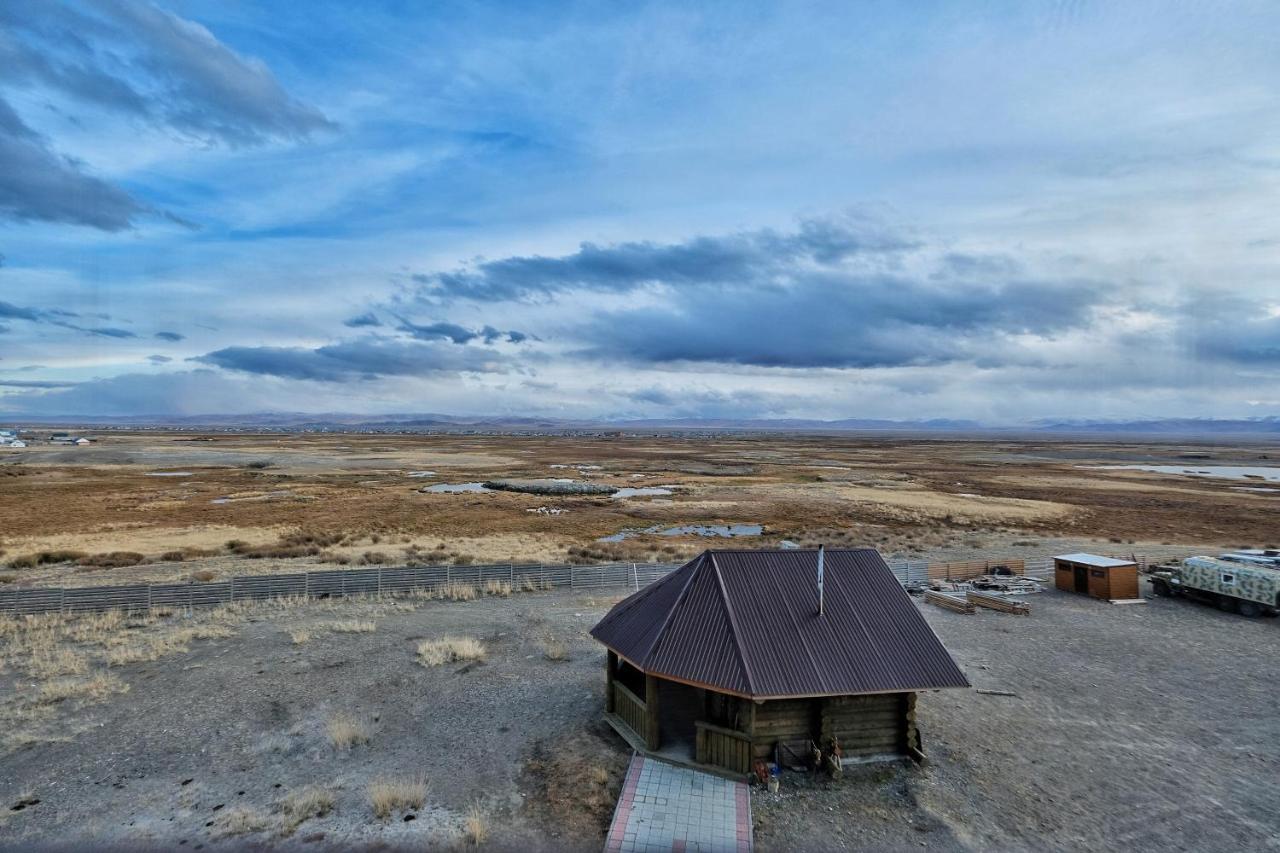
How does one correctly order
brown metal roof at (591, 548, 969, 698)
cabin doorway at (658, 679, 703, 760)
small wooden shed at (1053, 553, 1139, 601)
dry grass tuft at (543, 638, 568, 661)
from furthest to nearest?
small wooden shed at (1053, 553, 1139, 601), dry grass tuft at (543, 638, 568, 661), cabin doorway at (658, 679, 703, 760), brown metal roof at (591, 548, 969, 698)

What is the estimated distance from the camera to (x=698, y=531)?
46.3m

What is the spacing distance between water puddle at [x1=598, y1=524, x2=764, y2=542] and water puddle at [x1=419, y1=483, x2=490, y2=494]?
87.8 feet

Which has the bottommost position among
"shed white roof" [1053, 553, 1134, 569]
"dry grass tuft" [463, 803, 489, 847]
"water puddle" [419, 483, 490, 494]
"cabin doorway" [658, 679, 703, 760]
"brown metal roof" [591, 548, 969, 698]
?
"dry grass tuft" [463, 803, 489, 847]

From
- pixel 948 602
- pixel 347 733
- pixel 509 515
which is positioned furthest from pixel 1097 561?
→ pixel 509 515

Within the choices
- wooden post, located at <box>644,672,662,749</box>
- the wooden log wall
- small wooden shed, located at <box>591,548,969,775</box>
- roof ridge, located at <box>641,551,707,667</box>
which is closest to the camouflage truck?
small wooden shed, located at <box>591,548,969,775</box>

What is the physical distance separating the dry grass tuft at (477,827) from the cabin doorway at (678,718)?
156 inches

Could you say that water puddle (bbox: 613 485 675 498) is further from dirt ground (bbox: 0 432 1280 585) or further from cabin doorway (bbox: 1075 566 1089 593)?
cabin doorway (bbox: 1075 566 1089 593)

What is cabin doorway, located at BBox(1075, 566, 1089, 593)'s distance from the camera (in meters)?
28.6

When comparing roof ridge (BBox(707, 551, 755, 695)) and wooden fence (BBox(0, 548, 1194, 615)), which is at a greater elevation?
roof ridge (BBox(707, 551, 755, 695))

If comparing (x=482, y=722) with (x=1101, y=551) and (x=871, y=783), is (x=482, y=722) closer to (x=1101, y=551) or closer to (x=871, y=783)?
(x=871, y=783)

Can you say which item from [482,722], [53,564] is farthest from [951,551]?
[53,564]

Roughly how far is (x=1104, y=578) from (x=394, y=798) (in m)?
29.0

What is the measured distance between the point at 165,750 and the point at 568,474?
73.5 meters

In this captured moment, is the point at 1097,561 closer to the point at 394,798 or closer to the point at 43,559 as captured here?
the point at 394,798
